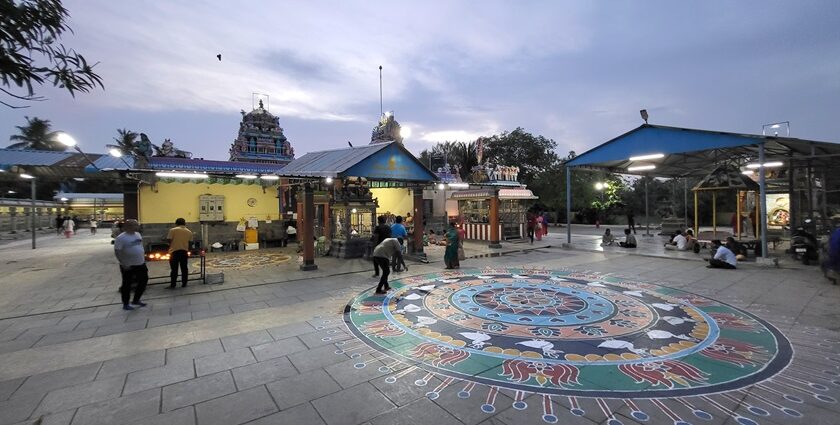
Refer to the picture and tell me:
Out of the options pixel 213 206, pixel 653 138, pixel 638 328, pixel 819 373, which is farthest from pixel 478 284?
pixel 213 206

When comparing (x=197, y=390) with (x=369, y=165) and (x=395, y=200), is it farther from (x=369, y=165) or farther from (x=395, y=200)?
(x=395, y=200)

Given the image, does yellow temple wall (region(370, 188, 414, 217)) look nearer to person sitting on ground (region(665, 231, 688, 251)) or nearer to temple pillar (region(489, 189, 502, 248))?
temple pillar (region(489, 189, 502, 248))

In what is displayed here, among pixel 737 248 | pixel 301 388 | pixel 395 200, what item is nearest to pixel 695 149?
pixel 737 248

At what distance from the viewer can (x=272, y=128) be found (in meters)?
24.9

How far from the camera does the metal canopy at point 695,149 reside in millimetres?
10828

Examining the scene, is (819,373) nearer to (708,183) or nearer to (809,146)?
(809,146)

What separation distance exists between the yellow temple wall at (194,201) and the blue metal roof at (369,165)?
242 inches

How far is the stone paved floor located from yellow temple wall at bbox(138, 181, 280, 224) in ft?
22.0

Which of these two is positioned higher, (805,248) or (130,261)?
(130,261)

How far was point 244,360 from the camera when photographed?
166 inches

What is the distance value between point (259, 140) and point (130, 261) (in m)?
19.7

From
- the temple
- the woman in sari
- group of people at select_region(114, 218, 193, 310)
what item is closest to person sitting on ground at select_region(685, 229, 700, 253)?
the woman in sari

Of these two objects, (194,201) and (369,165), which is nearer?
(369,165)

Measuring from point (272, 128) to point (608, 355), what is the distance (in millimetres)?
25504
